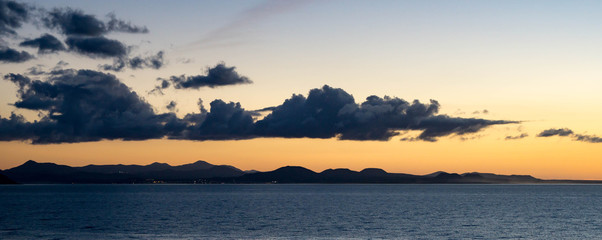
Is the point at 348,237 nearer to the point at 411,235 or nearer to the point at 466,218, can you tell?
the point at 411,235

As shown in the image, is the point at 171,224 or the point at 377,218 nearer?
the point at 171,224

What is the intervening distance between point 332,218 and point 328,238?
38.5m

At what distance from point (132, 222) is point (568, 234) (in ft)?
250

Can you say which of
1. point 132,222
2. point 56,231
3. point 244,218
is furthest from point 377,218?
point 56,231

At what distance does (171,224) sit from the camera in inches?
4235

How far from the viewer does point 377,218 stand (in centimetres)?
12444

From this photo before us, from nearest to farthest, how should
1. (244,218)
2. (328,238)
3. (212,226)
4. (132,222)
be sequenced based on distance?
(328,238)
(212,226)
(132,222)
(244,218)

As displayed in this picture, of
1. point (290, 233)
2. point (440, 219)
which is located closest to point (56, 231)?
point (290, 233)

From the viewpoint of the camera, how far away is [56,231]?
9712 centimetres

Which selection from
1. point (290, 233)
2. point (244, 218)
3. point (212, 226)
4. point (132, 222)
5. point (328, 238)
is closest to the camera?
point (328, 238)

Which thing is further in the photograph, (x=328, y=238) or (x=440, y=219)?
(x=440, y=219)

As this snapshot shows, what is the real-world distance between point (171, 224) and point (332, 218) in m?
34.3

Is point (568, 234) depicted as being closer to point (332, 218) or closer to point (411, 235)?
point (411, 235)

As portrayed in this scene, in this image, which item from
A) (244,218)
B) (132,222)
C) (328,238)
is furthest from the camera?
(244,218)
